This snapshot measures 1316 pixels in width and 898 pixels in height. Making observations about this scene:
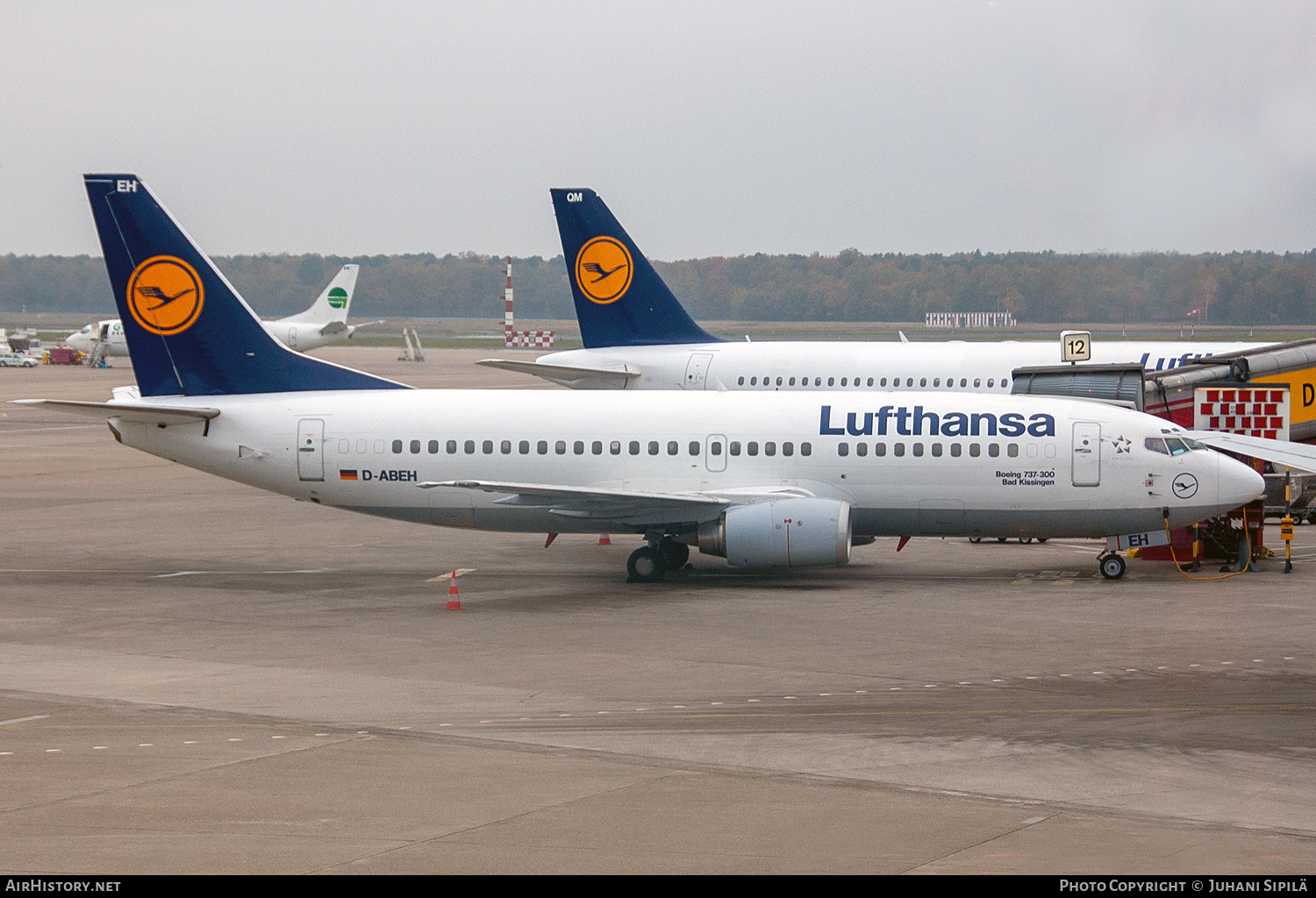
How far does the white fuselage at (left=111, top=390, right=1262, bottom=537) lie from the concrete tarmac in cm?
145

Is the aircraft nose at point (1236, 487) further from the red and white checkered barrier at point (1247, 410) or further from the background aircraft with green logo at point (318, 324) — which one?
the background aircraft with green logo at point (318, 324)

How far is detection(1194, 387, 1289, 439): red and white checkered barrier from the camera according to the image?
3591 cm

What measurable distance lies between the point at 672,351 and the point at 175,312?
755 inches

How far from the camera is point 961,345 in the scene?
1858 inches

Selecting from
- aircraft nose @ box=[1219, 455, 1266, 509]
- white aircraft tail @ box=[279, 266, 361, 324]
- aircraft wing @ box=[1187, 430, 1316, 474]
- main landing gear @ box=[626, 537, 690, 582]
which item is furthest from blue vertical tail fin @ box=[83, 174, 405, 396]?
white aircraft tail @ box=[279, 266, 361, 324]

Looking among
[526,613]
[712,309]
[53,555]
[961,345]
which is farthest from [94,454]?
[712,309]

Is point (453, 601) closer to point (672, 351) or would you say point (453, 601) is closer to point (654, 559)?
point (654, 559)

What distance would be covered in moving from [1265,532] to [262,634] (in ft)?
82.5

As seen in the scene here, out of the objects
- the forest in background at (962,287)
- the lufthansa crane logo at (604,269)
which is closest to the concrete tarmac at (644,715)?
the lufthansa crane logo at (604,269)

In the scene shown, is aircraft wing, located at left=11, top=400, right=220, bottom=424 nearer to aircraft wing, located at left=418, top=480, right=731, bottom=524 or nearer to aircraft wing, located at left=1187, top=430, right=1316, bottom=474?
aircraft wing, located at left=418, top=480, right=731, bottom=524

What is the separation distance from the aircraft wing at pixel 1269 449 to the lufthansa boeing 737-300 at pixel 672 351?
41.7 feet

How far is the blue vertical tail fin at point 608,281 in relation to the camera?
158ft

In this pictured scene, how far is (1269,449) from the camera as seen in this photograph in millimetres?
31953
